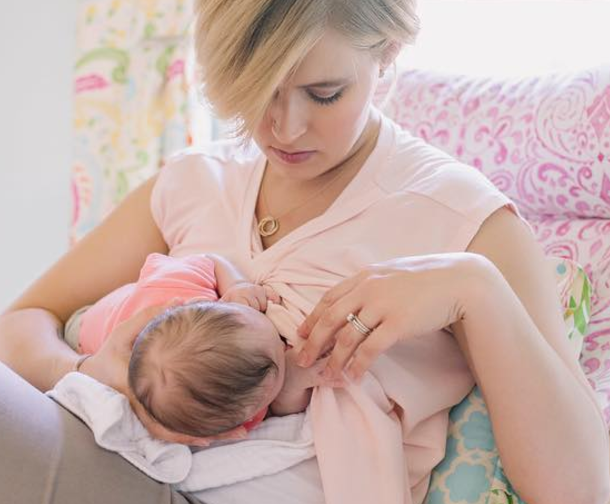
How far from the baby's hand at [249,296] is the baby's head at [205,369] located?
3.2 inches

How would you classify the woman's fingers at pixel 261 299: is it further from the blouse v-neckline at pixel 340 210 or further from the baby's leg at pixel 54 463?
the baby's leg at pixel 54 463

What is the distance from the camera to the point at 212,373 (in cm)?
114

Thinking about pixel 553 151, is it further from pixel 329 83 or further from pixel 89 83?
pixel 89 83

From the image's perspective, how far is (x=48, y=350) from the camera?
1.50 meters

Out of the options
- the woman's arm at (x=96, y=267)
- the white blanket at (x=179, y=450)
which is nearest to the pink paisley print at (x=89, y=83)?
the woman's arm at (x=96, y=267)

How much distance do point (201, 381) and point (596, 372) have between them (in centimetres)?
76

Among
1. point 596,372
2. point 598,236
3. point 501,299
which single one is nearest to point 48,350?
point 501,299

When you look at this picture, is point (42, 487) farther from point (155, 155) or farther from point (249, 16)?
point (155, 155)

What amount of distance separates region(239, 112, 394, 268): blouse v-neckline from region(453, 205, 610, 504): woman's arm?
0.26m

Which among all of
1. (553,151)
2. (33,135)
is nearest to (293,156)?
→ (553,151)

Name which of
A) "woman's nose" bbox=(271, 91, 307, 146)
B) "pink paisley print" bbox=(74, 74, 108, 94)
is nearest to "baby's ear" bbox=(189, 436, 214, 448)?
"woman's nose" bbox=(271, 91, 307, 146)

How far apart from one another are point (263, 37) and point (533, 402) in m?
0.60

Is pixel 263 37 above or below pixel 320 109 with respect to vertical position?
above

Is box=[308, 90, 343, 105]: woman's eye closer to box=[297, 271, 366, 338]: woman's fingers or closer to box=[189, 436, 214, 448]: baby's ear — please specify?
box=[297, 271, 366, 338]: woman's fingers
